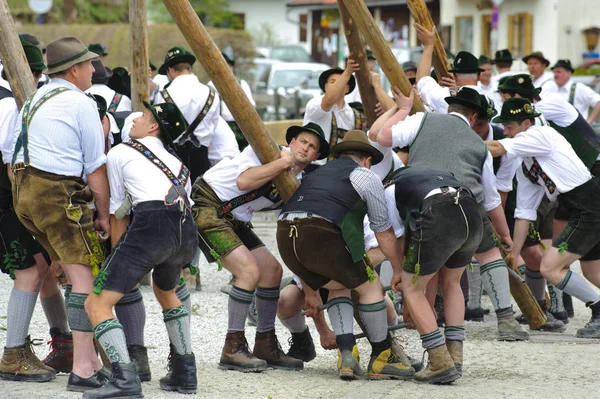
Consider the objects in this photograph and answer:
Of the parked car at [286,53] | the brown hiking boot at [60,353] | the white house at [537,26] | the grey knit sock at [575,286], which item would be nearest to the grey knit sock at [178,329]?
the brown hiking boot at [60,353]

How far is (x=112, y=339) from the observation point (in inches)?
243

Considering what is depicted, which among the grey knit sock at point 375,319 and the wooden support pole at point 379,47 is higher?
the wooden support pole at point 379,47

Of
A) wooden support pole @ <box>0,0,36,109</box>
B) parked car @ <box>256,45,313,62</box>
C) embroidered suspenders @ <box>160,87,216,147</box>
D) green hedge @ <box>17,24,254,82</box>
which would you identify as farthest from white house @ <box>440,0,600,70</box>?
wooden support pole @ <box>0,0,36,109</box>

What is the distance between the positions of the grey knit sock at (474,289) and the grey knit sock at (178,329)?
382 cm

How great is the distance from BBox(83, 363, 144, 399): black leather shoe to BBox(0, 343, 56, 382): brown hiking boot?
2.45 ft

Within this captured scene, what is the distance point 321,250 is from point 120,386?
159cm

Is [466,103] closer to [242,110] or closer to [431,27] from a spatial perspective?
[431,27]

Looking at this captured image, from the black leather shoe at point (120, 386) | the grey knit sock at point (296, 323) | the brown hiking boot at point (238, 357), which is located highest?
the black leather shoe at point (120, 386)

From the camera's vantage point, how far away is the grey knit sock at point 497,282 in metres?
8.75

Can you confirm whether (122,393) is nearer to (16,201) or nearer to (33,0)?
(16,201)

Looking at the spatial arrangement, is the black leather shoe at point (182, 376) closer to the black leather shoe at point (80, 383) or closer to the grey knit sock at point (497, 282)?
the black leather shoe at point (80, 383)

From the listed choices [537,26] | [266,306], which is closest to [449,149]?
[266,306]

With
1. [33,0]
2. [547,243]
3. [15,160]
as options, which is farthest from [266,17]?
[15,160]

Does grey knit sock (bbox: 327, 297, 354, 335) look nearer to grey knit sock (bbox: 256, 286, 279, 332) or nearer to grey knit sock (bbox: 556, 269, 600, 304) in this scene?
grey knit sock (bbox: 256, 286, 279, 332)
